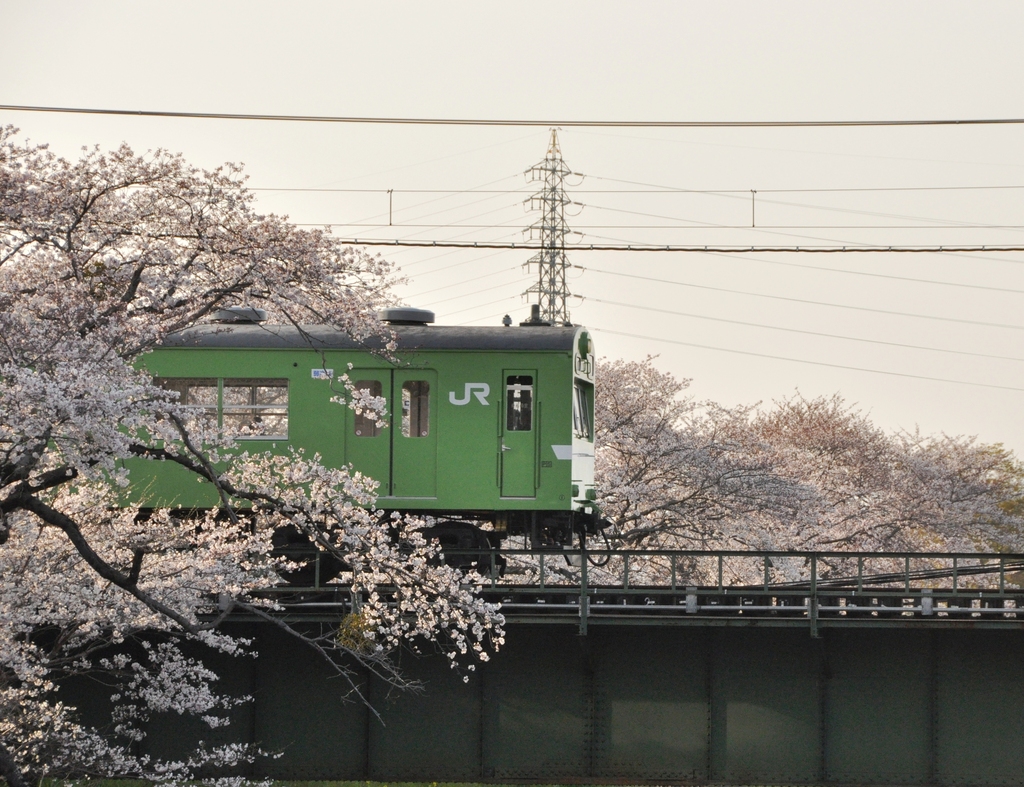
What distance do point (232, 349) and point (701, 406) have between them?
16.8 m

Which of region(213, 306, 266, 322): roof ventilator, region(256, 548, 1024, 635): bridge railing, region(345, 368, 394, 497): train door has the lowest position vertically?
region(256, 548, 1024, 635): bridge railing

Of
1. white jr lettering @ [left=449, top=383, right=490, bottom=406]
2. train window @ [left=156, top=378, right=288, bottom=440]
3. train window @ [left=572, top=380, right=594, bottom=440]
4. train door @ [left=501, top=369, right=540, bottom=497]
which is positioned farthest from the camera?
train window @ [left=572, top=380, right=594, bottom=440]

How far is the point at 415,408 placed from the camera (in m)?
17.6

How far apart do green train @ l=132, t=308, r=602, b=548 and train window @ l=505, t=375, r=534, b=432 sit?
0.01 m

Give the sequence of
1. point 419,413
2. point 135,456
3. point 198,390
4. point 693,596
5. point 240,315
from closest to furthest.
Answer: point 135,456, point 693,596, point 419,413, point 198,390, point 240,315

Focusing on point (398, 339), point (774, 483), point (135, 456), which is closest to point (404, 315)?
point (398, 339)

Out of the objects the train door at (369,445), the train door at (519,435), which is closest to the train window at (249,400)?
the train door at (369,445)

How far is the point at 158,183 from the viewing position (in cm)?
1405

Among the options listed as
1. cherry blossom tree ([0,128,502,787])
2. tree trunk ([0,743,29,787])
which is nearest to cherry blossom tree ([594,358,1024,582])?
cherry blossom tree ([0,128,502,787])

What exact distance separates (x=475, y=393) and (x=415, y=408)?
2.88 ft

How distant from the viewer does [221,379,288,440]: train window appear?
1766 cm

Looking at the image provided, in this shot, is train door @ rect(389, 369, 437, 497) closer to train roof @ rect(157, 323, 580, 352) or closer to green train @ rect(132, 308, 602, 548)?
green train @ rect(132, 308, 602, 548)

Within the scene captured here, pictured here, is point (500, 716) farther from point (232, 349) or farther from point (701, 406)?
point (701, 406)

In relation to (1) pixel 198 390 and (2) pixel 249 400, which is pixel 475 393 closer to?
(2) pixel 249 400
